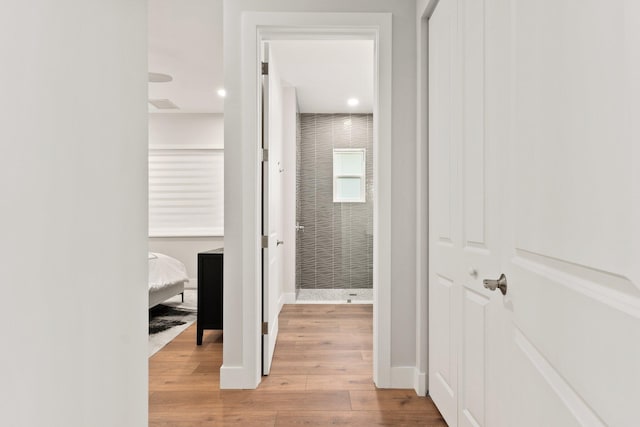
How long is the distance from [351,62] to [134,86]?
3449mm

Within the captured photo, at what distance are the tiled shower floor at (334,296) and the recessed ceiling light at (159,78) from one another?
3.23m

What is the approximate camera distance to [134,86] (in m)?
0.98

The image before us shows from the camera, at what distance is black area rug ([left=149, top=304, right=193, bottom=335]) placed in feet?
12.7

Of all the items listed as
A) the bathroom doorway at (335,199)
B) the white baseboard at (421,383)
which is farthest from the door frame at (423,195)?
the bathroom doorway at (335,199)

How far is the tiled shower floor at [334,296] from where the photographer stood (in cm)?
514

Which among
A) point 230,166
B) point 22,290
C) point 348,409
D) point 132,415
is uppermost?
point 230,166
